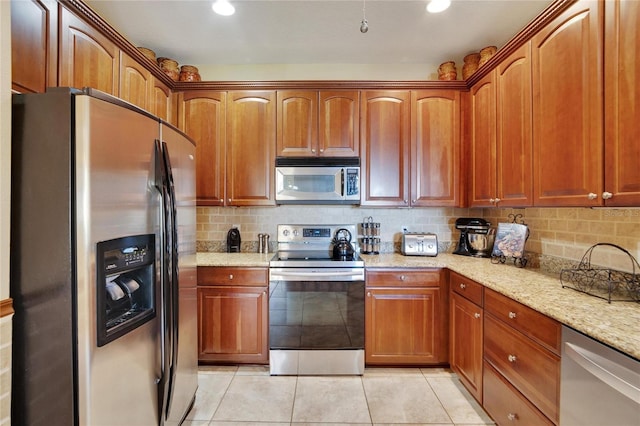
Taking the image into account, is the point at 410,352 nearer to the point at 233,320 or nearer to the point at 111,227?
the point at 233,320

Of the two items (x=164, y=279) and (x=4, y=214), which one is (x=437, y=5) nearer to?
(x=164, y=279)

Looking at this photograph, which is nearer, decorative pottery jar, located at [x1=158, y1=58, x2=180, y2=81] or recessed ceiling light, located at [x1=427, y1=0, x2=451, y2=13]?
recessed ceiling light, located at [x1=427, y1=0, x2=451, y2=13]

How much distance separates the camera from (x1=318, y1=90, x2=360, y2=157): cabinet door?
257 centimetres

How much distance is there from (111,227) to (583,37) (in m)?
2.34

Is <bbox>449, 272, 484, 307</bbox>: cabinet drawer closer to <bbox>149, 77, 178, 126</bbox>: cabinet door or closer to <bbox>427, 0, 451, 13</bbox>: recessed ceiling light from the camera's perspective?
<bbox>427, 0, 451, 13</bbox>: recessed ceiling light

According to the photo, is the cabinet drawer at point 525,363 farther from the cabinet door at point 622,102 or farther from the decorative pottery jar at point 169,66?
the decorative pottery jar at point 169,66

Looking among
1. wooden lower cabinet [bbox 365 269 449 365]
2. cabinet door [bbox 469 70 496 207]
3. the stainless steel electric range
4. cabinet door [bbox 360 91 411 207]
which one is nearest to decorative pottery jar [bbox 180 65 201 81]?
cabinet door [bbox 360 91 411 207]

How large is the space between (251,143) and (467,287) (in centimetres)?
212

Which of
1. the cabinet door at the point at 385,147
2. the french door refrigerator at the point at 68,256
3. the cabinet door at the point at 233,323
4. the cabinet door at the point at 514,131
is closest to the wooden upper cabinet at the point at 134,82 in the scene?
the french door refrigerator at the point at 68,256

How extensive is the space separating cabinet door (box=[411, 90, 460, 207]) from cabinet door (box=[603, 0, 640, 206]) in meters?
1.27

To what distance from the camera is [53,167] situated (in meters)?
1.00

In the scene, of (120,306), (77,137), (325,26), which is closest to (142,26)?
(325,26)

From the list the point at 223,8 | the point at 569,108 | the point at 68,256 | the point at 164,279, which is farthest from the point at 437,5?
the point at 68,256

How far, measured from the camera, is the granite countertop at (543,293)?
3.37 ft
